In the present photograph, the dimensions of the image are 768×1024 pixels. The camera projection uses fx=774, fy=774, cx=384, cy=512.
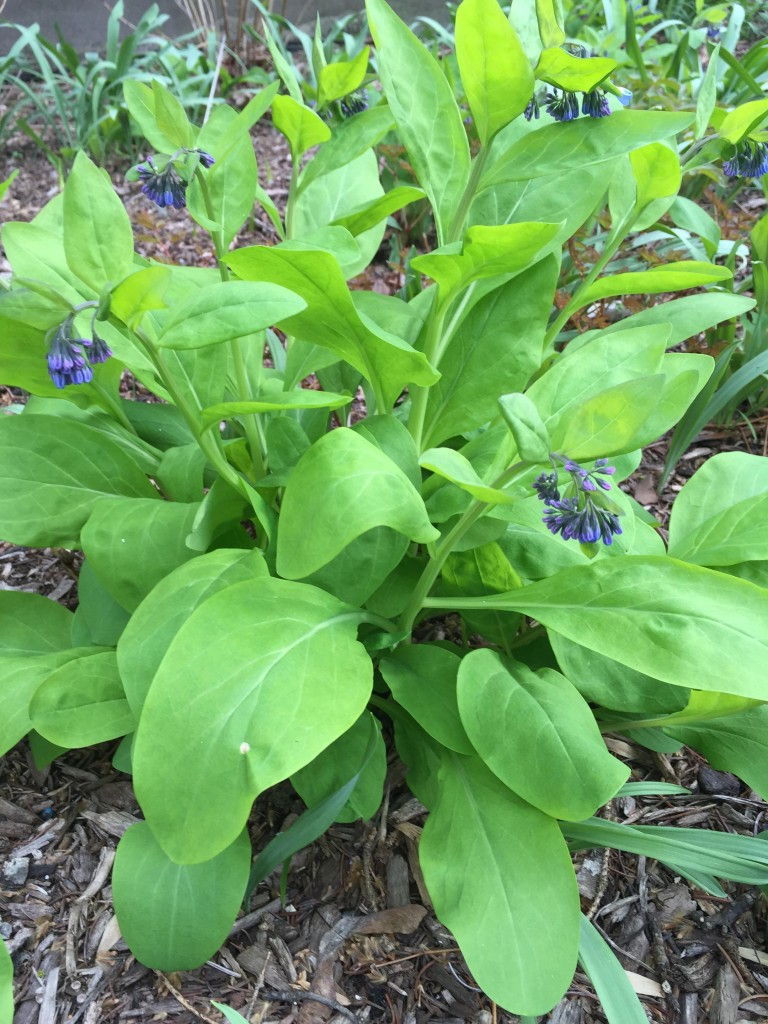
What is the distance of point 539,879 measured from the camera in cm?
119

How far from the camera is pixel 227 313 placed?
1049 millimetres

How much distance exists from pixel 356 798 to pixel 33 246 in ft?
3.76

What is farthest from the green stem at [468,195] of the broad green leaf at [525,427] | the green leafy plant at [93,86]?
the green leafy plant at [93,86]

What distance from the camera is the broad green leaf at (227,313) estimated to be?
3.36 feet

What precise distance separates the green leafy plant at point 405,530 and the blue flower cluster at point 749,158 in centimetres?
16

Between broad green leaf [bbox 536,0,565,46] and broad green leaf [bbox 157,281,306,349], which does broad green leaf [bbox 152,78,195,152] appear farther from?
broad green leaf [bbox 536,0,565,46]

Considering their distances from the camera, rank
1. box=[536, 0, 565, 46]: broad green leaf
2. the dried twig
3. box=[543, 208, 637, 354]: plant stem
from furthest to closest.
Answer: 1. box=[543, 208, 637, 354]: plant stem
2. the dried twig
3. box=[536, 0, 565, 46]: broad green leaf

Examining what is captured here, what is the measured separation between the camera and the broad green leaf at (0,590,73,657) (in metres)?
1.59

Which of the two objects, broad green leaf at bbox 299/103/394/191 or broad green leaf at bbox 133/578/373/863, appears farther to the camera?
broad green leaf at bbox 299/103/394/191

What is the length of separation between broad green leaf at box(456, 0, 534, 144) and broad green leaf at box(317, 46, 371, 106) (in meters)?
0.39

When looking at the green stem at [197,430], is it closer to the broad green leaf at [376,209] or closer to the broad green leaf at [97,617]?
the broad green leaf at [97,617]

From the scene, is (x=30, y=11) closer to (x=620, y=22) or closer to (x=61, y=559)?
(x=620, y=22)

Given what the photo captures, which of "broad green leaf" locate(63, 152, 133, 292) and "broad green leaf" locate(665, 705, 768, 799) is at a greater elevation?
"broad green leaf" locate(63, 152, 133, 292)

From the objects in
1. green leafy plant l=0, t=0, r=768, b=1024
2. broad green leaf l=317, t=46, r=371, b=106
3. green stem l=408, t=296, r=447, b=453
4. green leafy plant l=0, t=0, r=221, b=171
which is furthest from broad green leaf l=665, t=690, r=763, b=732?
green leafy plant l=0, t=0, r=221, b=171
